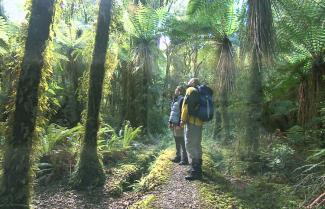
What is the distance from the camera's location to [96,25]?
7449mm

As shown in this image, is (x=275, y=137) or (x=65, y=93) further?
(x=65, y=93)

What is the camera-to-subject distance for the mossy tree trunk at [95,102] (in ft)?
23.1

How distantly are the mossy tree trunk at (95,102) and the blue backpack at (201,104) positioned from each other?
1.64 meters

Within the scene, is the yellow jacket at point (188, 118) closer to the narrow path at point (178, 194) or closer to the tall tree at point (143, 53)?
the narrow path at point (178, 194)

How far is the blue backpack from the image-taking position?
6789 mm

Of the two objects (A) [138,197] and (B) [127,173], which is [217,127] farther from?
(A) [138,197]

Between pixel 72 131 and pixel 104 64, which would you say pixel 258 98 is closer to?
pixel 104 64

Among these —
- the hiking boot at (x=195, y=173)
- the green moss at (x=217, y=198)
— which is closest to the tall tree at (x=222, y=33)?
the hiking boot at (x=195, y=173)

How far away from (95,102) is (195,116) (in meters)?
1.75

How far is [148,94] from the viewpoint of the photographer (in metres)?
16.0

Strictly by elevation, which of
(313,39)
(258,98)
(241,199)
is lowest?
(241,199)

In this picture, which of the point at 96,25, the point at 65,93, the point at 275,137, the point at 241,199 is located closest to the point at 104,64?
the point at 96,25

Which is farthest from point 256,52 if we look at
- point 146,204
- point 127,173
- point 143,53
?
point 143,53

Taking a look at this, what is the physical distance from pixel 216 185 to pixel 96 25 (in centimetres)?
346
